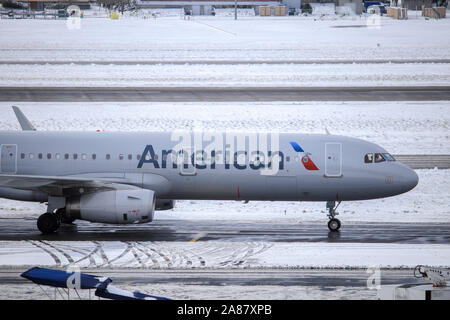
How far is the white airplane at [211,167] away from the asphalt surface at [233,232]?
0.76 metres

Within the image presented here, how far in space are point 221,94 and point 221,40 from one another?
43.0 meters

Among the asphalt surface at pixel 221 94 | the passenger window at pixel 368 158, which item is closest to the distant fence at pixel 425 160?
the passenger window at pixel 368 158

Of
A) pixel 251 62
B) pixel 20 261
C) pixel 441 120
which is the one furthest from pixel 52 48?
pixel 20 261

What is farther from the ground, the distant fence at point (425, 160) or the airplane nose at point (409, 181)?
the airplane nose at point (409, 181)

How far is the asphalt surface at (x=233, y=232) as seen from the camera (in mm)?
25266

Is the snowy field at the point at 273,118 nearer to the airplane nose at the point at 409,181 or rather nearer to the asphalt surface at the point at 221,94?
the asphalt surface at the point at 221,94

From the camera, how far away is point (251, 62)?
73.3 meters

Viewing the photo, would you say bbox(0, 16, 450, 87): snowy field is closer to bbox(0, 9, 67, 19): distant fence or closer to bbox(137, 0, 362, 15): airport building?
bbox(0, 9, 67, 19): distant fence

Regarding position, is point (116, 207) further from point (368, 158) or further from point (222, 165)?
point (368, 158)

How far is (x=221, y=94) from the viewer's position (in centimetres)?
5466

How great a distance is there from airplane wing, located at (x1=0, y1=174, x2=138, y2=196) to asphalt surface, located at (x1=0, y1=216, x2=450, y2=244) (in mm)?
1682

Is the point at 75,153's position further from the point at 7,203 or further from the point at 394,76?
the point at 394,76

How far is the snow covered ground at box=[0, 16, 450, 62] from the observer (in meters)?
79.7

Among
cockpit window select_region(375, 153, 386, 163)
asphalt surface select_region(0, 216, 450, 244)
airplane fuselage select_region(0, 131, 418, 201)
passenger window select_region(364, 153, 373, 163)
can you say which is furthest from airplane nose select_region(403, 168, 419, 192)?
asphalt surface select_region(0, 216, 450, 244)
